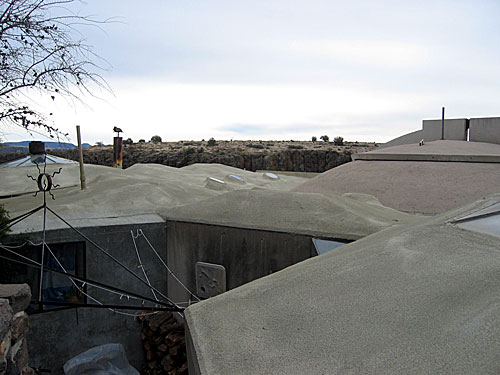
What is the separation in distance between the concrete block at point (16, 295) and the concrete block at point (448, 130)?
1398 cm

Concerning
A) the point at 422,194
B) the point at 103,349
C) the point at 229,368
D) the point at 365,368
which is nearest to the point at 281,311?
the point at 229,368

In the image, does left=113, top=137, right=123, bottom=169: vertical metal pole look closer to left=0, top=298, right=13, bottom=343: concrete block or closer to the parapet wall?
the parapet wall

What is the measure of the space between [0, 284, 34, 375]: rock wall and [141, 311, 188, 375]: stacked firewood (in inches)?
175

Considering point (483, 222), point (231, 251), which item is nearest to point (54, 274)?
point (231, 251)

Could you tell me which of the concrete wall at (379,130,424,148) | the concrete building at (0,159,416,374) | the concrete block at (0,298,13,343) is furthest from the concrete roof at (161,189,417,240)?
the concrete wall at (379,130,424,148)

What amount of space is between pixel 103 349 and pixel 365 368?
6531mm

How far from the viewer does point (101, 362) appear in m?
7.43

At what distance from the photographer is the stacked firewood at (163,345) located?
25.4 ft

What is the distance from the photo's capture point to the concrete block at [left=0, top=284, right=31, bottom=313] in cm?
353

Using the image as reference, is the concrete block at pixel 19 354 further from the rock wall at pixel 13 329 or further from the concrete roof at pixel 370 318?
the concrete roof at pixel 370 318

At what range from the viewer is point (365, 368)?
7.59ft

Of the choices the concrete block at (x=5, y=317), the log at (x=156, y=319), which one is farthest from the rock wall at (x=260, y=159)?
the concrete block at (x=5, y=317)

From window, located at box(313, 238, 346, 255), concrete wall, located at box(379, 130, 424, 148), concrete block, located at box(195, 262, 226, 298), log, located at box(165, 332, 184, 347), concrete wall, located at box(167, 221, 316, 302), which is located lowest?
log, located at box(165, 332, 184, 347)

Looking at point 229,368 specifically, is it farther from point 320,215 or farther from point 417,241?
point 320,215
